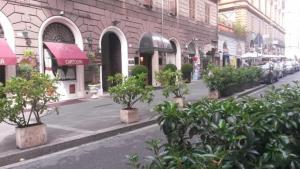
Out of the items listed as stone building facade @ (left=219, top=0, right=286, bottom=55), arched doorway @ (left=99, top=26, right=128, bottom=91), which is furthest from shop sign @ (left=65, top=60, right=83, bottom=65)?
stone building facade @ (left=219, top=0, right=286, bottom=55)

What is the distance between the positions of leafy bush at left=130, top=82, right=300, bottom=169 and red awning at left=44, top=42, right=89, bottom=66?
46.1 ft

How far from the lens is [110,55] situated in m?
24.6

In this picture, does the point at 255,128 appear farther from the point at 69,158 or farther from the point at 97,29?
the point at 97,29

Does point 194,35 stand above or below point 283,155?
above

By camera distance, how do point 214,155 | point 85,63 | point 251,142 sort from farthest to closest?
1. point 85,63
2. point 251,142
3. point 214,155

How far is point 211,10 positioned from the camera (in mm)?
40156

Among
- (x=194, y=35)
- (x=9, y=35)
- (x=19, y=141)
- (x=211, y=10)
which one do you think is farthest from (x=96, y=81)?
(x=211, y=10)

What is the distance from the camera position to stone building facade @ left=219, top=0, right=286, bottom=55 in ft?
176

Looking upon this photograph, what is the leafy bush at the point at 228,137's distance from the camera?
3160 millimetres

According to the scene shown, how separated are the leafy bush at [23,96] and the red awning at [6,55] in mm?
6419

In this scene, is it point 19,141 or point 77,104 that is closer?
point 19,141

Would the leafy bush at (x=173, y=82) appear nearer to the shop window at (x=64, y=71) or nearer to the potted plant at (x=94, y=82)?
the shop window at (x=64, y=71)

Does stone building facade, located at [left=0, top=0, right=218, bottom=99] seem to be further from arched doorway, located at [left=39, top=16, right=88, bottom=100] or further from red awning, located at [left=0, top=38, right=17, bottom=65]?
red awning, located at [left=0, top=38, right=17, bottom=65]

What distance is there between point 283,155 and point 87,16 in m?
18.1
